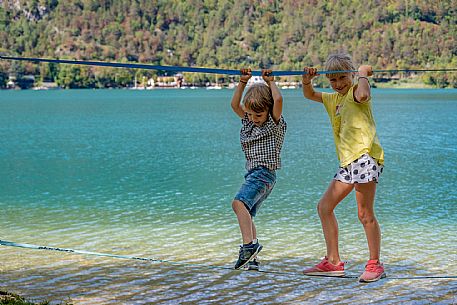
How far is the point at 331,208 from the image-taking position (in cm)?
570

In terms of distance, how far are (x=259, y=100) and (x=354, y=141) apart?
0.77 m

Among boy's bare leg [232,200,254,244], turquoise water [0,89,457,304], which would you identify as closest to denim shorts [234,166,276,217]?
boy's bare leg [232,200,254,244]

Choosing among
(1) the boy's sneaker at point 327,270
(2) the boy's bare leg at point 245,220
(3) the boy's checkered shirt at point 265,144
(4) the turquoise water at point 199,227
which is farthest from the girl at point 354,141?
(4) the turquoise water at point 199,227

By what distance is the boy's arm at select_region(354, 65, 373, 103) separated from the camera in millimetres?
5242

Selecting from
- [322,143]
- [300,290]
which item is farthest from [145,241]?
[322,143]

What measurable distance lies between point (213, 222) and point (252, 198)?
782 cm

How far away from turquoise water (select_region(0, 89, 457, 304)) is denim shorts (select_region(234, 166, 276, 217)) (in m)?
0.58

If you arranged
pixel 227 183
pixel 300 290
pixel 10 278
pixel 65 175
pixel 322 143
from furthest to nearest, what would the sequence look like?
pixel 322 143, pixel 65 175, pixel 227 183, pixel 10 278, pixel 300 290

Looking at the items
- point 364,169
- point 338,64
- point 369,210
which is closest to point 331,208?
point 369,210

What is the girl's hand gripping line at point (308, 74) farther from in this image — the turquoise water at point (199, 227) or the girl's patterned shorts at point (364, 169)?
the turquoise water at point (199, 227)

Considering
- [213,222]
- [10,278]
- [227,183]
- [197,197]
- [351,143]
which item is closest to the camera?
[351,143]

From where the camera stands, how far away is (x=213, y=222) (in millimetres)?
13445

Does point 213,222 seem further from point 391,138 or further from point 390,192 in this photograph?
point 391,138

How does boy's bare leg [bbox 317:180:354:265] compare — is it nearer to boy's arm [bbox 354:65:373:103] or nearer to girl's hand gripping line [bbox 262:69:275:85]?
boy's arm [bbox 354:65:373:103]
